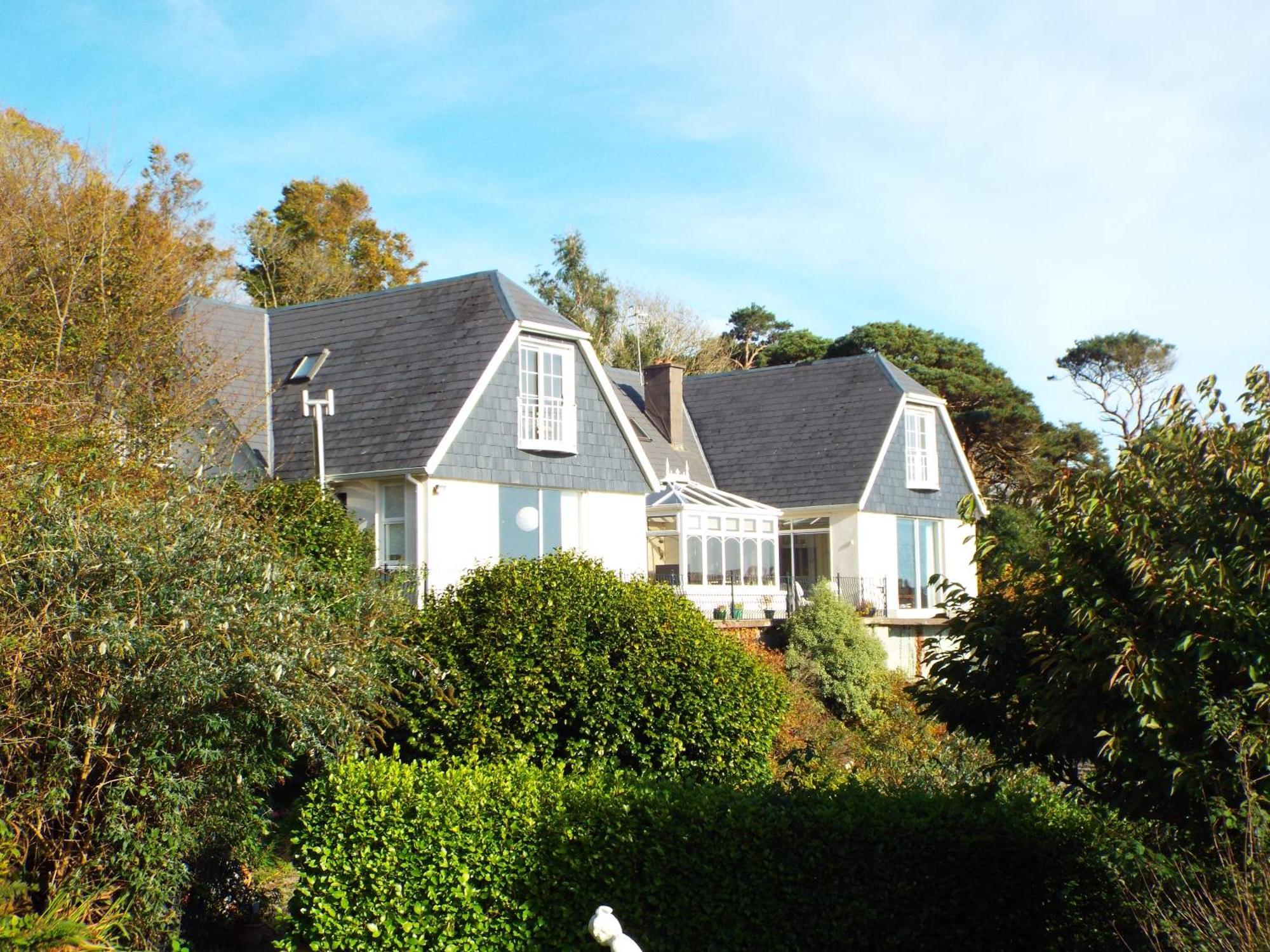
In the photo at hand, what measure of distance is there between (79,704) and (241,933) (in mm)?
2825

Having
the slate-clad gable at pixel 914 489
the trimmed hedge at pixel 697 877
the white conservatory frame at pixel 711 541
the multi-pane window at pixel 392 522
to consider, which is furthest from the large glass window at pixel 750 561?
the trimmed hedge at pixel 697 877

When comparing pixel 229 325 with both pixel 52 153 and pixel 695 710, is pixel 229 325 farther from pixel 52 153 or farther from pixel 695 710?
pixel 695 710

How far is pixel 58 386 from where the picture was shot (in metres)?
12.9

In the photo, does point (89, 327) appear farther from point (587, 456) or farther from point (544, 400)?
point (587, 456)

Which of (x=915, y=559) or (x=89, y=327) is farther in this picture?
(x=915, y=559)

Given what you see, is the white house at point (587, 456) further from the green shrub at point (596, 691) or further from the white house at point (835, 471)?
the green shrub at point (596, 691)

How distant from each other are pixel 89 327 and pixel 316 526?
13.5 feet

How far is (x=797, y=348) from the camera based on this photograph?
176 ft

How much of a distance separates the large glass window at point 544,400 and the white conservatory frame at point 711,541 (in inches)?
152

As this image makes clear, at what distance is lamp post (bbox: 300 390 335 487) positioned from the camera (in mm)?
21766

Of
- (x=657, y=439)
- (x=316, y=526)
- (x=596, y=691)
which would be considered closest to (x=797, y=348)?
(x=657, y=439)

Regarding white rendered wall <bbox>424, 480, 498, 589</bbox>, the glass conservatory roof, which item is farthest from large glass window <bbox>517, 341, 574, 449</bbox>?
the glass conservatory roof

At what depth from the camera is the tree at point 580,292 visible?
51.1 m

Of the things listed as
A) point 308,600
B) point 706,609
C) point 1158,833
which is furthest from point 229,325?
point 1158,833
